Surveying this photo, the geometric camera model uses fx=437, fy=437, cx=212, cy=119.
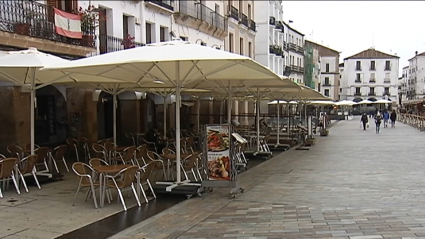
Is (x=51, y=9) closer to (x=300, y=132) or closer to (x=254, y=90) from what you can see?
(x=254, y=90)

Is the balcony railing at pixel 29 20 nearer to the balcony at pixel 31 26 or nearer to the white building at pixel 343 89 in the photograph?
the balcony at pixel 31 26

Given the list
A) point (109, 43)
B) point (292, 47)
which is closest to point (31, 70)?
point (109, 43)

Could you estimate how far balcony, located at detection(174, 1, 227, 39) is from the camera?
939 inches

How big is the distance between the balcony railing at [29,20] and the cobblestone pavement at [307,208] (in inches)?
291

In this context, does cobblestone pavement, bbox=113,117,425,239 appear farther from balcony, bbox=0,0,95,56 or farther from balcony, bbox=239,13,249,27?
balcony, bbox=239,13,249,27

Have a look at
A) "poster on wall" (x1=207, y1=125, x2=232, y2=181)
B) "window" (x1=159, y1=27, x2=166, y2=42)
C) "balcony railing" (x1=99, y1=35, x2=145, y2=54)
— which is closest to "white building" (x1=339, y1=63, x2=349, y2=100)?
"window" (x1=159, y1=27, x2=166, y2=42)

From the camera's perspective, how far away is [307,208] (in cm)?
766

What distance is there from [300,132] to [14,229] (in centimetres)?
1870

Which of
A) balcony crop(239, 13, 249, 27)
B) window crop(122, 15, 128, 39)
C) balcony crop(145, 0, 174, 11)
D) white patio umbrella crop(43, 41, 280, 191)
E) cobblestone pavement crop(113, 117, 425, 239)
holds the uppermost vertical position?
balcony crop(239, 13, 249, 27)

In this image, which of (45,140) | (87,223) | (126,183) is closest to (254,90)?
(45,140)

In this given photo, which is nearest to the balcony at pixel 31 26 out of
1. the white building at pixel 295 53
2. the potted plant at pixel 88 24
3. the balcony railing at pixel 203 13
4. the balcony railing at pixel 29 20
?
the balcony railing at pixel 29 20

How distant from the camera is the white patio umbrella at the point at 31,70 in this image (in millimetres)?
9055

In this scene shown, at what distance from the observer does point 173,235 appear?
6.28m

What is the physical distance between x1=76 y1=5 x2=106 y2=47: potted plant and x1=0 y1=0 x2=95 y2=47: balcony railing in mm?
755
